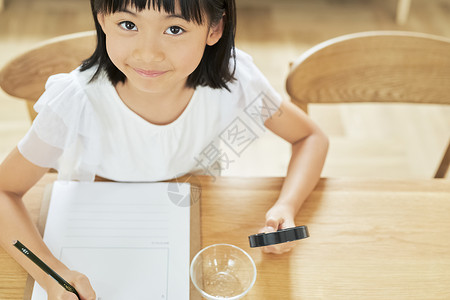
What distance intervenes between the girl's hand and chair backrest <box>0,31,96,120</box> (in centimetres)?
55

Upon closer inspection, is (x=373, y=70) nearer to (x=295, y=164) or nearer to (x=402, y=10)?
(x=295, y=164)

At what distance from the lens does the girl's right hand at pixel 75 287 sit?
0.72 m

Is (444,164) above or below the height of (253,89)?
below

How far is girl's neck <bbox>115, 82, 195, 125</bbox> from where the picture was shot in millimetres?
973

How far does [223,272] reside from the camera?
81 cm

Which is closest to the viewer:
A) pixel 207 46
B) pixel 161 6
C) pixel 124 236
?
pixel 161 6

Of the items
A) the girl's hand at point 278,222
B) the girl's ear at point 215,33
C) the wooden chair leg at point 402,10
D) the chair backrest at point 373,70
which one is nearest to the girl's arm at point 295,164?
the girl's hand at point 278,222

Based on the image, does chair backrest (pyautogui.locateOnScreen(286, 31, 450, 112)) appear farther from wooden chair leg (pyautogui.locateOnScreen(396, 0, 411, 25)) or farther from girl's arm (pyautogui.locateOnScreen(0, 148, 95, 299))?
wooden chair leg (pyautogui.locateOnScreen(396, 0, 411, 25))

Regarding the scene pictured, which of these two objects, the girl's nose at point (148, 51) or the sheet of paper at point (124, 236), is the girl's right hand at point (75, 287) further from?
the girl's nose at point (148, 51)

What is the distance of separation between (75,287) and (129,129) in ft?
1.22

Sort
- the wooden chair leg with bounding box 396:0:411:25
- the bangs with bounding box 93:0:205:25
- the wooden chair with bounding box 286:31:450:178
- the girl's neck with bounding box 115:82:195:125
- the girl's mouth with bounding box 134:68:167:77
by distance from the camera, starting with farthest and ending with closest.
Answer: the wooden chair leg with bounding box 396:0:411:25
the wooden chair with bounding box 286:31:450:178
the girl's neck with bounding box 115:82:195:125
the girl's mouth with bounding box 134:68:167:77
the bangs with bounding box 93:0:205:25

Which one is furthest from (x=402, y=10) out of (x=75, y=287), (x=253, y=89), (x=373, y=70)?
(x=75, y=287)

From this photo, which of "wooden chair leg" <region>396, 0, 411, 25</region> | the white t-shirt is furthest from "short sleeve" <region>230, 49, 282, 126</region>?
"wooden chair leg" <region>396, 0, 411, 25</region>

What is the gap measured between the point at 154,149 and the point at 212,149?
16 centimetres
